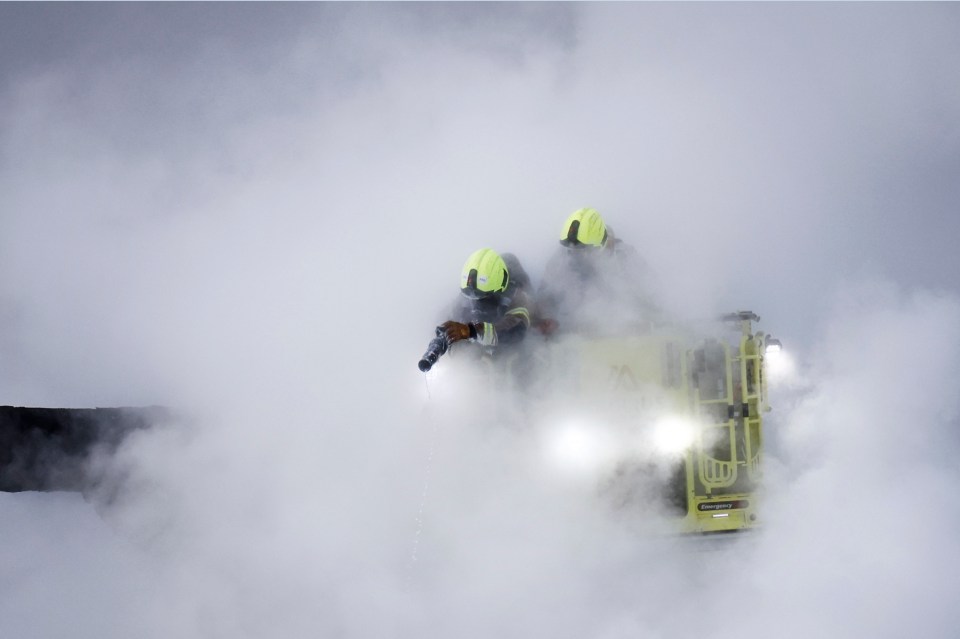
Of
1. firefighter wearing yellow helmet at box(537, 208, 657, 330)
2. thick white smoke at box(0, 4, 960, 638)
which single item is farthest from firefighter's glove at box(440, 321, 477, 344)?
firefighter wearing yellow helmet at box(537, 208, 657, 330)

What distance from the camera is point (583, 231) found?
7461 mm

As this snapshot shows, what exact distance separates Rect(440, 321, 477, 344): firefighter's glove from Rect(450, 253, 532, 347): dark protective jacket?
0.25ft

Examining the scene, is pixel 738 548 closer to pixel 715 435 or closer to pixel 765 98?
pixel 715 435

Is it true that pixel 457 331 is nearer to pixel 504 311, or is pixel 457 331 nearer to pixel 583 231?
pixel 504 311

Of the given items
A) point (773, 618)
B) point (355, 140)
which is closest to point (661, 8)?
point (355, 140)

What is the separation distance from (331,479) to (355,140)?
4070mm

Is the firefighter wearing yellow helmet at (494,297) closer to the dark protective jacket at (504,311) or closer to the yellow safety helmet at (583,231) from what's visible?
the dark protective jacket at (504,311)

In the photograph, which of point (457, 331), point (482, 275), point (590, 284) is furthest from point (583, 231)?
point (457, 331)

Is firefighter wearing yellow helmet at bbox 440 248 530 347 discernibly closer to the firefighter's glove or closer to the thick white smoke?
the firefighter's glove

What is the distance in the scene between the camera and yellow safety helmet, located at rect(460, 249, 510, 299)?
7.38 metres

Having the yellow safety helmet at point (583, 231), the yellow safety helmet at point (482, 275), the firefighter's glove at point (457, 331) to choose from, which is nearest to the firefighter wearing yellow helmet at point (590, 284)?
the yellow safety helmet at point (583, 231)

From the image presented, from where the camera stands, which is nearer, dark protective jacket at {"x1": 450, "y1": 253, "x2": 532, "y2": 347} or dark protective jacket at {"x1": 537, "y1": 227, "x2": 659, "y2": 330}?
dark protective jacket at {"x1": 450, "y1": 253, "x2": 532, "y2": 347}

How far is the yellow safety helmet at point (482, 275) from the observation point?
738 cm

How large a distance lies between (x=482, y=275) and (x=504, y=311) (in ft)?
1.22
